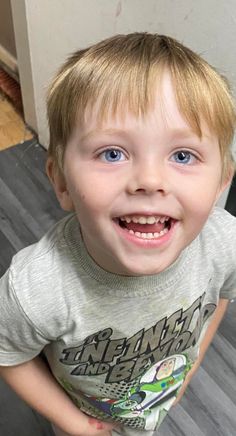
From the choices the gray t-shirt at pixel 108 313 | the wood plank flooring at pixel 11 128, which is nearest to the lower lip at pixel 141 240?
the gray t-shirt at pixel 108 313

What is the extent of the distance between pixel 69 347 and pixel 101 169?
25cm

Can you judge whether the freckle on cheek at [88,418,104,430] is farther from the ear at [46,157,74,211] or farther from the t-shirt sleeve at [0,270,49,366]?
the ear at [46,157,74,211]

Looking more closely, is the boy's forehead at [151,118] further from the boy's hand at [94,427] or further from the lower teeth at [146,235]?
the boy's hand at [94,427]

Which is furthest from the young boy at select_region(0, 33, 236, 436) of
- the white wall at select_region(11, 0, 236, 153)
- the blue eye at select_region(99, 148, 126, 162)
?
the white wall at select_region(11, 0, 236, 153)

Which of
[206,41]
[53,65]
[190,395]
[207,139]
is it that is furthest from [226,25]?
[190,395]

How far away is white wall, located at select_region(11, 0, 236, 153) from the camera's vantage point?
3.04 ft

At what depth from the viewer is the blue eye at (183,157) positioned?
57 cm

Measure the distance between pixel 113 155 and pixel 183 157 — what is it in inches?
2.8

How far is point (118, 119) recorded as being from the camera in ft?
1.82

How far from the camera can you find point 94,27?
3.96 ft

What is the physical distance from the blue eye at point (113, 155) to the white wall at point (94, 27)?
440 mm

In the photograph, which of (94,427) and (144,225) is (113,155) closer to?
(144,225)

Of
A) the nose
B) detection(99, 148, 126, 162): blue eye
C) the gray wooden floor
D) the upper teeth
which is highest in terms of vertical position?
detection(99, 148, 126, 162): blue eye

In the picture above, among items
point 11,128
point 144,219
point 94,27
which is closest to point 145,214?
point 144,219
